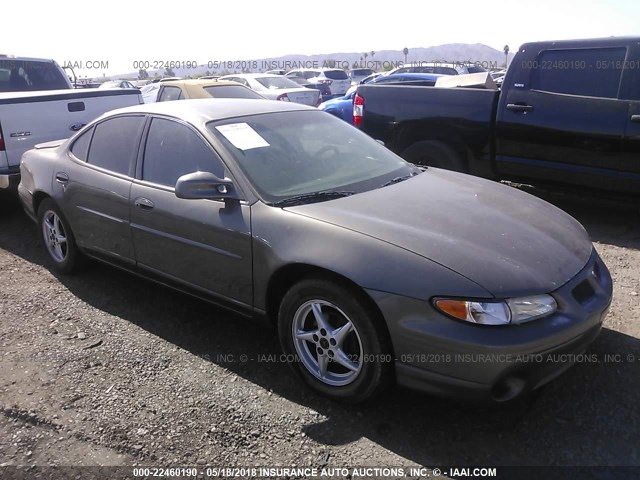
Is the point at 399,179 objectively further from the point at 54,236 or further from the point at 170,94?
the point at 170,94

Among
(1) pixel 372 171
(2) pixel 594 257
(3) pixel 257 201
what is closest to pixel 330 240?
(3) pixel 257 201

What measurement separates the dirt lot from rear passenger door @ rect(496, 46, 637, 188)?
6.34ft

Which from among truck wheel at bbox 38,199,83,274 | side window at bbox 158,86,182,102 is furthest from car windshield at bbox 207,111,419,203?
side window at bbox 158,86,182,102

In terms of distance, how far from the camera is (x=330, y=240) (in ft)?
9.51

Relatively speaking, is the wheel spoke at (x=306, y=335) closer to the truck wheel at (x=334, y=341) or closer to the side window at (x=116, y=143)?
the truck wheel at (x=334, y=341)

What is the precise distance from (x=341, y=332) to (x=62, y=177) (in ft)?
9.50

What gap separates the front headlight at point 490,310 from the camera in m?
2.53

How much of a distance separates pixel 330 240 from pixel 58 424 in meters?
1.70

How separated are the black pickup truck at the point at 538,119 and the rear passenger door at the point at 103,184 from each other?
3.51 m

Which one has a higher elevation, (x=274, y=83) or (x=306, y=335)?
(x=274, y=83)

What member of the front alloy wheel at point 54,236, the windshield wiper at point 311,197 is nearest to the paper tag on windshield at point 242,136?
the windshield wiper at point 311,197

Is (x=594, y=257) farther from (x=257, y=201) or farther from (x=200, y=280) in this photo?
(x=200, y=280)

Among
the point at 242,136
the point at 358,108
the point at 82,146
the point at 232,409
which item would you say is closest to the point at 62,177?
the point at 82,146

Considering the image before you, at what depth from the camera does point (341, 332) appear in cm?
288
